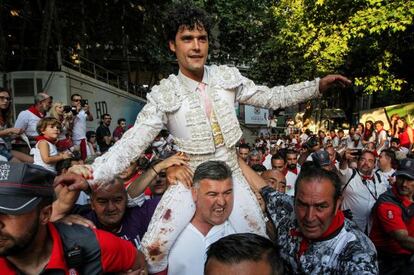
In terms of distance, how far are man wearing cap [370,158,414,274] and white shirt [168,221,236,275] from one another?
8.24 ft

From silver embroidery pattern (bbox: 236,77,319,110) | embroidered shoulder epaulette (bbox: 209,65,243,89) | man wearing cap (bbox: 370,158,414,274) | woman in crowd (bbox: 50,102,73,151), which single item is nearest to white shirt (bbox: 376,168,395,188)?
man wearing cap (bbox: 370,158,414,274)

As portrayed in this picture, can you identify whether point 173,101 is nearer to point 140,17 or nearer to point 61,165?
point 61,165

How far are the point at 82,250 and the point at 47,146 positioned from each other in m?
3.87

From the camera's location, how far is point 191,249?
2.92 metres

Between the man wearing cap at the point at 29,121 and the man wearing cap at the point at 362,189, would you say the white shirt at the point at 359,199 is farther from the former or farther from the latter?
the man wearing cap at the point at 29,121

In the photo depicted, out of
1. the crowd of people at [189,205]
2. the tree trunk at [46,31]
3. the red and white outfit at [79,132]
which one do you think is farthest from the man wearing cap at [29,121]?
the tree trunk at [46,31]

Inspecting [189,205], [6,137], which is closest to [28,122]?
[6,137]

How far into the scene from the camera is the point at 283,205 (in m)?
3.05

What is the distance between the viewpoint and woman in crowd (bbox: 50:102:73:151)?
270 inches

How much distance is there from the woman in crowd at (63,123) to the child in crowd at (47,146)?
0.91 m

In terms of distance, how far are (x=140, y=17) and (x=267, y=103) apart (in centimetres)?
1683

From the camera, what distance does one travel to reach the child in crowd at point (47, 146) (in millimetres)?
5613

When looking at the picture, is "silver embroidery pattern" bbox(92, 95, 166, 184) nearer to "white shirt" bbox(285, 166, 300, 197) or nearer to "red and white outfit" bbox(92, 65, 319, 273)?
"red and white outfit" bbox(92, 65, 319, 273)

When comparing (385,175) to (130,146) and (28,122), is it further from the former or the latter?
(28,122)
